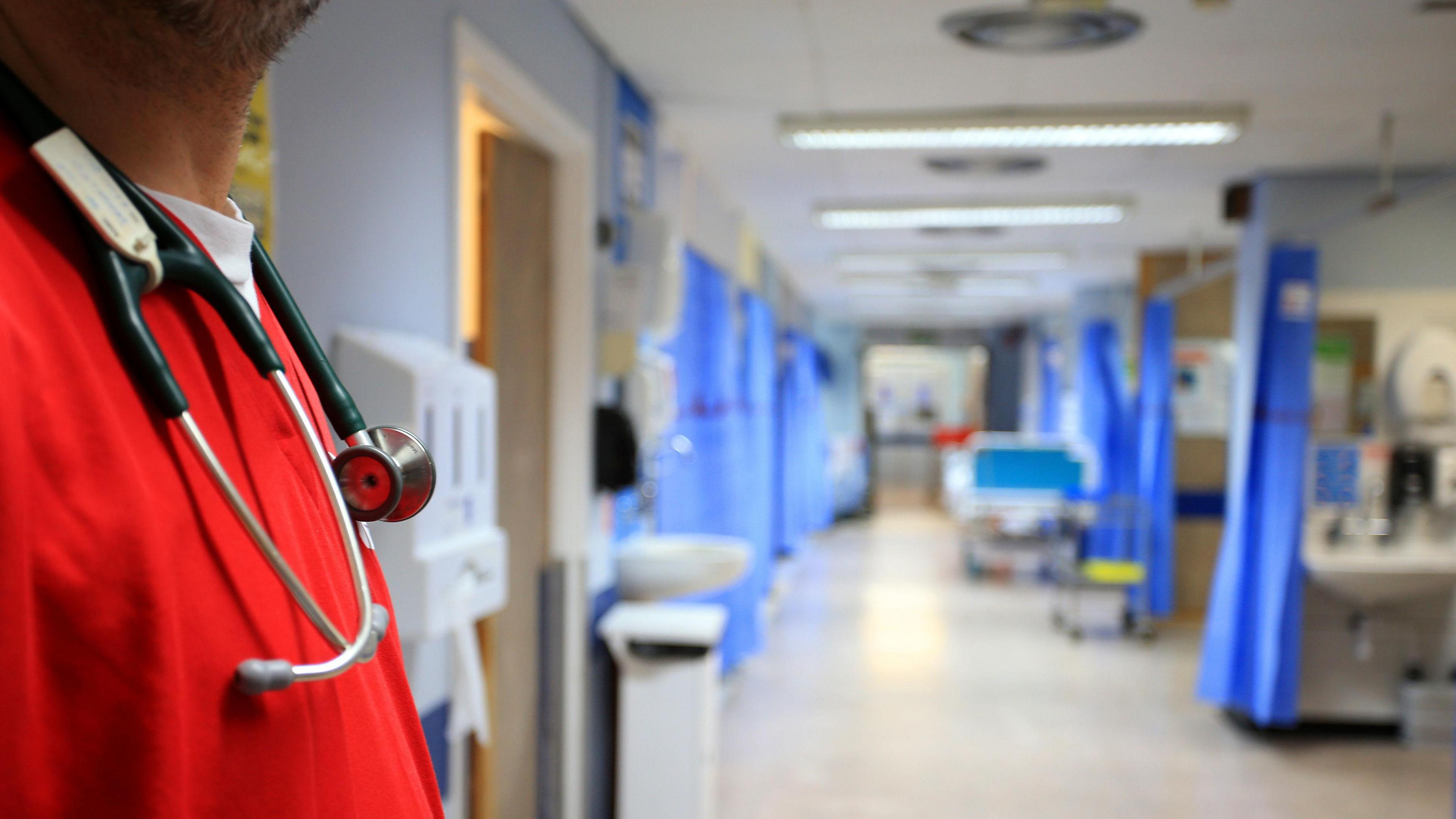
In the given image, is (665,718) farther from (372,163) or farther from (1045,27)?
(1045,27)

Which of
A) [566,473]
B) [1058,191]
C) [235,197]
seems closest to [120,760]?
[235,197]

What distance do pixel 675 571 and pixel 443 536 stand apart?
69.9 inches

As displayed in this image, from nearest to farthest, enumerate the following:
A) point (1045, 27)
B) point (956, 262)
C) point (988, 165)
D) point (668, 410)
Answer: point (1045, 27) → point (668, 410) → point (988, 165) → point (956, 262)

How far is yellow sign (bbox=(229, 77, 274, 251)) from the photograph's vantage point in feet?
4.79

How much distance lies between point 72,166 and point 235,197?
1.00 meters

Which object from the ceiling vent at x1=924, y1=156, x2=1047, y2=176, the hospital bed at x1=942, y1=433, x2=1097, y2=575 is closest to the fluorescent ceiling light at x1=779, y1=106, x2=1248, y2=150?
the ceiling vent at x1=924, y1=156, x2=1047, y2=176

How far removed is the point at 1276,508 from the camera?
15.1 feet

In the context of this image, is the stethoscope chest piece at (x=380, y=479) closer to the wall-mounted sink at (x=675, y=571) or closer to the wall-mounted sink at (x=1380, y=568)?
the wall-mounted sink at (x=675, y=571)

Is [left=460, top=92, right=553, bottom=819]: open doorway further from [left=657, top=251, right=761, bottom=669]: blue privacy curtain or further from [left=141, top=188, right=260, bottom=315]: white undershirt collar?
[left=141, top=188, right=260, bottom=315]: white undershirt collar

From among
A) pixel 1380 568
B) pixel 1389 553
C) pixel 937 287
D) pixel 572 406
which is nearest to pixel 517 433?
pixel 572 406

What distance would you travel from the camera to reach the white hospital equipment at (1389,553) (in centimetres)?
453

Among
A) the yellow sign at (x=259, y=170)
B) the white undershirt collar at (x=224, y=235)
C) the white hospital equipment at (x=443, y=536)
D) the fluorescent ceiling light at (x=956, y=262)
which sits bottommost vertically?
the white hospital equipment at (x=443, y=536)

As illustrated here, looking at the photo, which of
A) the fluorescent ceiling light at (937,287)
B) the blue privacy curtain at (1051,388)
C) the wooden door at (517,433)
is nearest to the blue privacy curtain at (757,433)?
the fluorescent ceiling light at (937,287)

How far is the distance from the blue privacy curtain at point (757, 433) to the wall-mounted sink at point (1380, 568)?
2844 mm
